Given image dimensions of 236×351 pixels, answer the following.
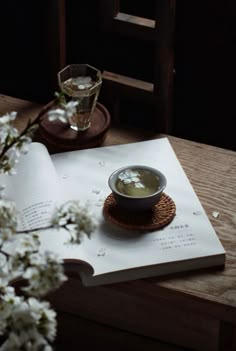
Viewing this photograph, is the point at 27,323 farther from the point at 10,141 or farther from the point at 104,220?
the point at 104,220

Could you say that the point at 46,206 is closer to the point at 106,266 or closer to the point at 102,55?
the point at 106,266

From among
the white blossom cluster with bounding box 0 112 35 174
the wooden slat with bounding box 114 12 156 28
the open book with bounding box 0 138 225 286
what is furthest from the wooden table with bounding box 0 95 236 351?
the white blossom cluster with bounding box 0 112 35 174

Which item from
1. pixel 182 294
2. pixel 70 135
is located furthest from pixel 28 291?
pixel 70 135

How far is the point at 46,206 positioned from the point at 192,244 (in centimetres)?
21

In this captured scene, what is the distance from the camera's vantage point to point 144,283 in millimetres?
1037

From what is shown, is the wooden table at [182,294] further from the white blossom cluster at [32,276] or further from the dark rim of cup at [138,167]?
the white blossom cluster at [32,276]

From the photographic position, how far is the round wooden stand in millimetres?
1272

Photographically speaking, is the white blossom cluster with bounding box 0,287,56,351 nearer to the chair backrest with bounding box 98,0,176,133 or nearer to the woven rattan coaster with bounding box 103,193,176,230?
the woven rattan coaster with bounding box 103,193,176,230

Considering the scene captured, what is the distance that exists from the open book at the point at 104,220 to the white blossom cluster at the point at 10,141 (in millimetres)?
280

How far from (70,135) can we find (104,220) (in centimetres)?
21

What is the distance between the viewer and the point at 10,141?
0.72m

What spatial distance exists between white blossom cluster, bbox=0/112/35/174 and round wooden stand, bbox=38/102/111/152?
21.2 inches

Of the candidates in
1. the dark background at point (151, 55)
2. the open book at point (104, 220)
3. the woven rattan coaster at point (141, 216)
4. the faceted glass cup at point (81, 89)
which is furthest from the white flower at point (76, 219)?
the dark background at point (151, 55)

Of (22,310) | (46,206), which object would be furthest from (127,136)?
(22,310)
